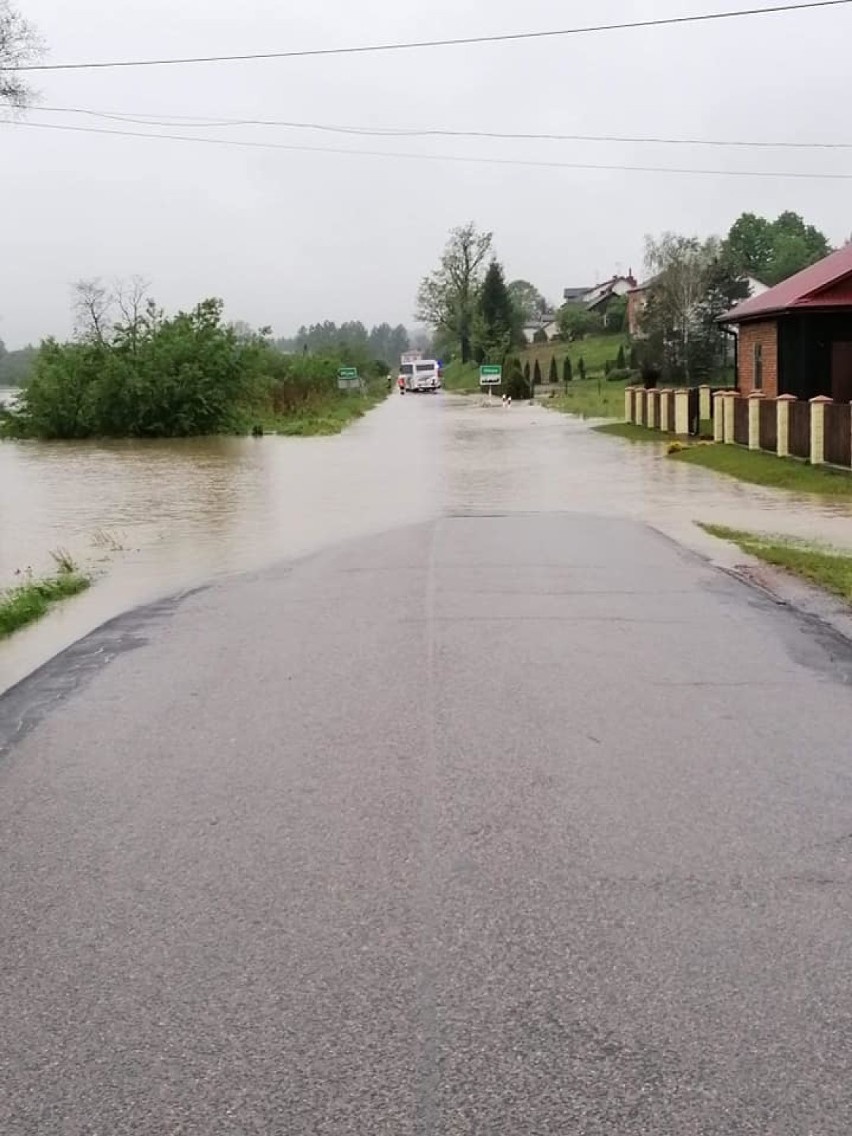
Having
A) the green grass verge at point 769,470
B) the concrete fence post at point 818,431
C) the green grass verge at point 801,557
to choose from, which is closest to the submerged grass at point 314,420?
the green grass verge at point 769,470

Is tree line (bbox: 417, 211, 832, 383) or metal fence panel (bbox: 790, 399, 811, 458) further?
tree line (bbox: 417, 211, 832, 383)

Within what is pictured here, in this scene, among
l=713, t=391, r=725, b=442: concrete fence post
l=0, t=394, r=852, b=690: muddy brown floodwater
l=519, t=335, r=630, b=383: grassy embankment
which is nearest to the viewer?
l=0, t=394, r=852, b=690: muddy brown floodwater

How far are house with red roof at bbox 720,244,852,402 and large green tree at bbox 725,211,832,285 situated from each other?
330 ft

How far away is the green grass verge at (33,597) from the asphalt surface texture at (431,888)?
2053mm

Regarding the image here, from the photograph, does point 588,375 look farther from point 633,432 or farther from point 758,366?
point 758,366

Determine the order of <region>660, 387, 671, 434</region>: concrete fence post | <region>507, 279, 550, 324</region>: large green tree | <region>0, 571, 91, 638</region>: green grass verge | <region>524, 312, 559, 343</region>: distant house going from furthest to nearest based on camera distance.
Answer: <region>507, 279, 550, 324</region>: large green tree, <region>524, 312, 559, 343</region>: distant house, <region>660, 387, 671, 434</region>: concrete fence post, <region>0, 571, 91, 638</region>: green grass verge

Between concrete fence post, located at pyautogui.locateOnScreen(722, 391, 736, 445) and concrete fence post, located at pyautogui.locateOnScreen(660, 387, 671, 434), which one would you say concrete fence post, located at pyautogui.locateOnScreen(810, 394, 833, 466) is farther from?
concrete fence post, located at pyautogui.locateOnScreen(660, 387, 671, 434)

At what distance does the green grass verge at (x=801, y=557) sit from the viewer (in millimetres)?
12336

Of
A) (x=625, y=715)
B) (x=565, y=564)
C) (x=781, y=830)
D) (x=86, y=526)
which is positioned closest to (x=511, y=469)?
(x=86, y=526)

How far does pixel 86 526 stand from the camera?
1958 cm

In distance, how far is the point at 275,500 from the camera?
2256 cm

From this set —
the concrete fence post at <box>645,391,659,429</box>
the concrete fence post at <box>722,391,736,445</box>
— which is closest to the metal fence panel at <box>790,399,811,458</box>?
the concrete fence post at <box>722,391,736,445</box>

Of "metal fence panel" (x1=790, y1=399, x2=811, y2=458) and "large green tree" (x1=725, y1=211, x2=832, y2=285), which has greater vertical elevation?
"large green tree" (x1=725, y1=211, x2=832, y2=285)

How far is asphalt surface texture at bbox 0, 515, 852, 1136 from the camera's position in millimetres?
3541
